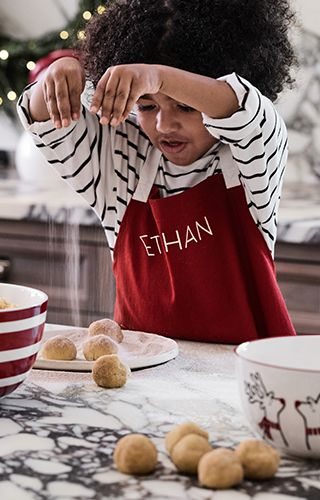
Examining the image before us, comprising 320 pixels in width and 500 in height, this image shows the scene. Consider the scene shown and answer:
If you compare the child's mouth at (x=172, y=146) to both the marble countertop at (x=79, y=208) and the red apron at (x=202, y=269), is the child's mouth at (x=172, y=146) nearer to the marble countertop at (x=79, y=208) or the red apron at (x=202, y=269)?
the red apron at (x=202, y=269)

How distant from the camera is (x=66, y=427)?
38.9 inches

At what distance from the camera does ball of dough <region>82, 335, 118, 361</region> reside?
123cm

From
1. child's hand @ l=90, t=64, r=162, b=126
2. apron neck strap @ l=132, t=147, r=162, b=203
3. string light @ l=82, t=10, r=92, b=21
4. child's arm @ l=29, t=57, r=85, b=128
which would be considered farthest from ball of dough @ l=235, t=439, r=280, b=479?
string light @ l=82, t=10, r=92, b=21

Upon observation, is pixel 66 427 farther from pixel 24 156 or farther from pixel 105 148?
pixel 24 156

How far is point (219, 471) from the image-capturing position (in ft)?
2.69

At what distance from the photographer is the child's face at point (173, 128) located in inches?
60.3

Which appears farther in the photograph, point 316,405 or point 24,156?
point 24,156

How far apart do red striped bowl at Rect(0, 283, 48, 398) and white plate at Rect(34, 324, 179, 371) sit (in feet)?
0.46

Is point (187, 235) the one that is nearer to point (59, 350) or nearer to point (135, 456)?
point (59, 350)

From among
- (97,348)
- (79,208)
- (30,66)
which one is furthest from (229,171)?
(30,66)

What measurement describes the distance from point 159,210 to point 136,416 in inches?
24.0

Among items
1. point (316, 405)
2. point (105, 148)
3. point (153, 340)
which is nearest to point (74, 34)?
point (105, 148)

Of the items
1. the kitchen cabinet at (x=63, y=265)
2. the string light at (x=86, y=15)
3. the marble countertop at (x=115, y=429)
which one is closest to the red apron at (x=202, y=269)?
the marble countertop at (x=115, y=429)

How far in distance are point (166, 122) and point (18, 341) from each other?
1.96ft
